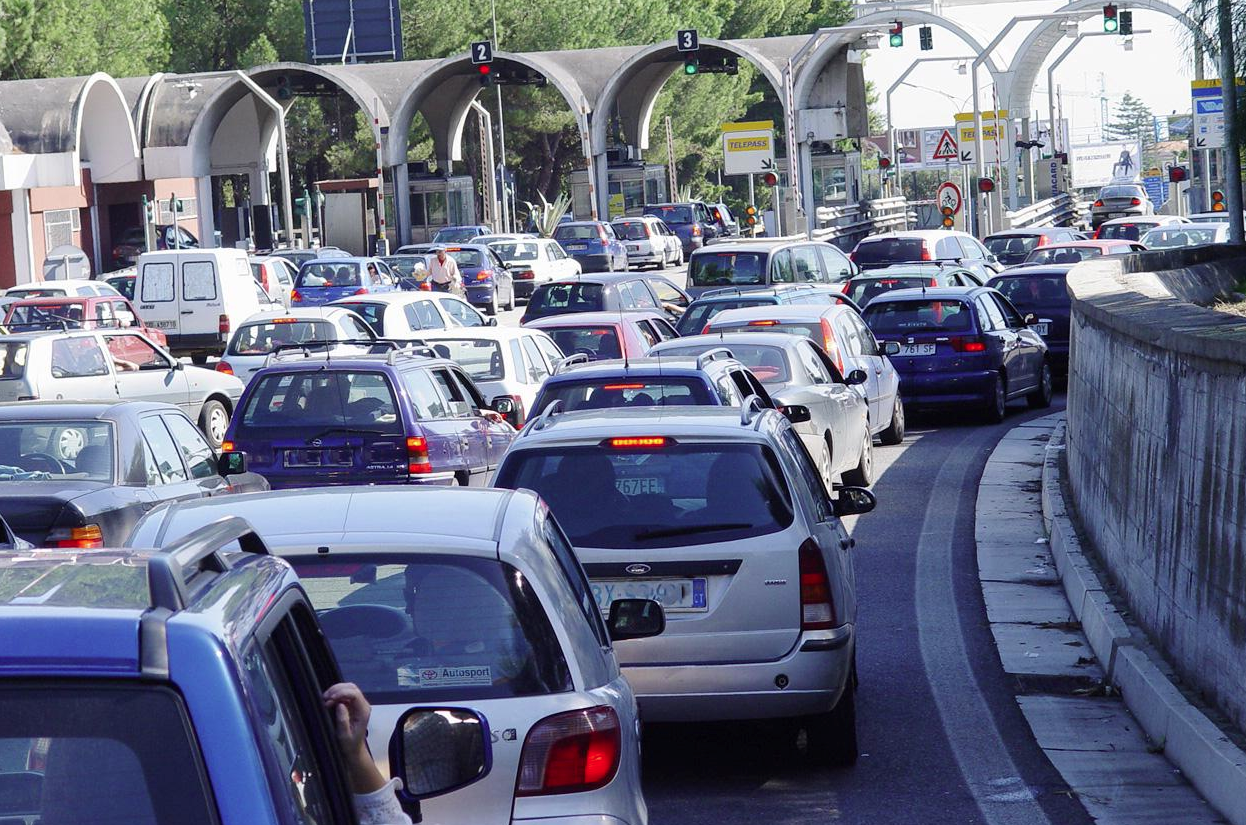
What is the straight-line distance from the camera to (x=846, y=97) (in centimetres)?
6366

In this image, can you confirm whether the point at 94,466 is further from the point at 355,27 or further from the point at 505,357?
the point at 355,27

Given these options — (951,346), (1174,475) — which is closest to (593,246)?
(951,346)

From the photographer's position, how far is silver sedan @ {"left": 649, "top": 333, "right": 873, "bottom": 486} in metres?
16.2

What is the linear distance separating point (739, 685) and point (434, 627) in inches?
112

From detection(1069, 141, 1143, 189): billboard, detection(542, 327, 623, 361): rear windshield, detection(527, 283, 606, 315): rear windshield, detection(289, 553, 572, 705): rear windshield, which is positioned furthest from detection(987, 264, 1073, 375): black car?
detection(1069, 141, 1143, 189): billboard

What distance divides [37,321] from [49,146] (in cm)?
2779

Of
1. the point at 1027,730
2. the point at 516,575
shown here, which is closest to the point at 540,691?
the point at 516,575

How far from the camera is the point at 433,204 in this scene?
68.1 meters

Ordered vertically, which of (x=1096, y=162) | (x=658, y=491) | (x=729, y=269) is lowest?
(x=658, y=491)

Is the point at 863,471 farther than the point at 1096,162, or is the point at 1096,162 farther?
the point at 1096,162

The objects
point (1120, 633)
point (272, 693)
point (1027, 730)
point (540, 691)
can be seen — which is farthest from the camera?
point (1120, 633)

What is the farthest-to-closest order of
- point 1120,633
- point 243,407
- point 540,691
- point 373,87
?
1. point 373,87
2. point 243,407
3. point 1120,633
4. point 540,691

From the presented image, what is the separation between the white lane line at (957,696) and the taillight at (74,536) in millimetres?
4776

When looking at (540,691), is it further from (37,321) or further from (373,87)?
(373,87)
